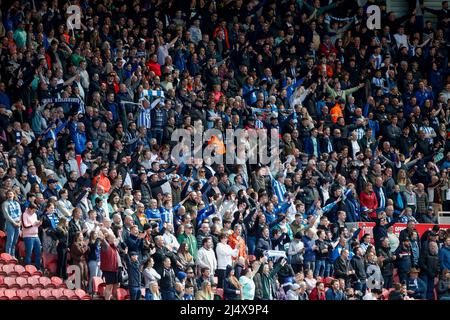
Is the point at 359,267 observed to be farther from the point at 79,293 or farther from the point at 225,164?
the point at 79,293

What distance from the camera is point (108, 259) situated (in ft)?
71.7

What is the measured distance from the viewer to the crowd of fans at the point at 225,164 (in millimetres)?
22516

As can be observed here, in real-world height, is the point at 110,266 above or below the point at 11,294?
above

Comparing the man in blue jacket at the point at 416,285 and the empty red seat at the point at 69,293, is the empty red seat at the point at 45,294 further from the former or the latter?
the man in blue jacket at the point at 416,285

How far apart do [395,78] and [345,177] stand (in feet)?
13.5

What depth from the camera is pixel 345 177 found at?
86.6ft

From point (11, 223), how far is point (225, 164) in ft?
17.3

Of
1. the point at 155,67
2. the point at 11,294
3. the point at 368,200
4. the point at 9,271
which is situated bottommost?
the point at 11,294

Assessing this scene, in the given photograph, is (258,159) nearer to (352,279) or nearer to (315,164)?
(315,164)

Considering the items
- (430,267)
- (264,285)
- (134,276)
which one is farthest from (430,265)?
(134,276)

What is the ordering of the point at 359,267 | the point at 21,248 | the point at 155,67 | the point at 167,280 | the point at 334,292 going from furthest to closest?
the point at 155,67, the point at 359,267, the point at 334,292, the point at 167,280, the point at 21,248

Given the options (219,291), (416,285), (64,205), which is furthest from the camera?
(416,285)

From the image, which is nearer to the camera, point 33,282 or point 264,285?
point 33,282

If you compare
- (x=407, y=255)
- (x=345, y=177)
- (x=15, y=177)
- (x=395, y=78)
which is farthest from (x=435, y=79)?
(x=15, y=177)
